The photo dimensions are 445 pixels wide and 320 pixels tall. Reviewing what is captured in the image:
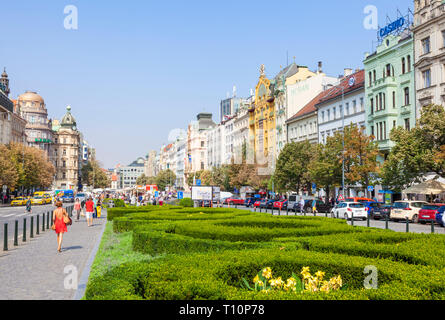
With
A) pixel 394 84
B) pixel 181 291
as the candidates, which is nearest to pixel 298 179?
pixel 394 84

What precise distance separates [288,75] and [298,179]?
30.6m

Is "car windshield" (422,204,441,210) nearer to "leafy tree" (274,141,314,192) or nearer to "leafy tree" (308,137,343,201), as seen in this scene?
"leafy tree" (308,137,343,201)

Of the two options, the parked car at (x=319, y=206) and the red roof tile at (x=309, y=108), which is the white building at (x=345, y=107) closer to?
the red roof tile at (x=309, y=108)

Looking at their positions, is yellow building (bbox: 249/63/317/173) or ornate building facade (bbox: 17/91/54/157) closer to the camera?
yellow building (bbox: 249/63/317/173)

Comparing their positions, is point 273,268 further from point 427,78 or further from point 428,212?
point 427,78

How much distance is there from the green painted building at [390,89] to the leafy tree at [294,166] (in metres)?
9.79

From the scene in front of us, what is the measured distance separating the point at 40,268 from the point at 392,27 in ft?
155

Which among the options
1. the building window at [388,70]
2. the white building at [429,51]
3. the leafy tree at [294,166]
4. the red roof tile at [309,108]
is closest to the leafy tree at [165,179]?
the red roof tile at [309,108]

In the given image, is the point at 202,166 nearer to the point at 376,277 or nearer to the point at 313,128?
the point at 313,128

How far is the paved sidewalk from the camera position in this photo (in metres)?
9.66

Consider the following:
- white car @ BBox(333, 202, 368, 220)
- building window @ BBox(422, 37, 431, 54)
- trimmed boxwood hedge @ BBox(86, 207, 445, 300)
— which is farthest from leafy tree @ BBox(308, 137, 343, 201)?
trimmed boxwood hedge @ BBox(86, 207, 445, 300)

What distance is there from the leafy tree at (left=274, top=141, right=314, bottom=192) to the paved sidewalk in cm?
4183

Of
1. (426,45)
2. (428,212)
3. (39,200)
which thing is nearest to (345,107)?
(426,45)

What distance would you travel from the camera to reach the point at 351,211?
1368 inches
